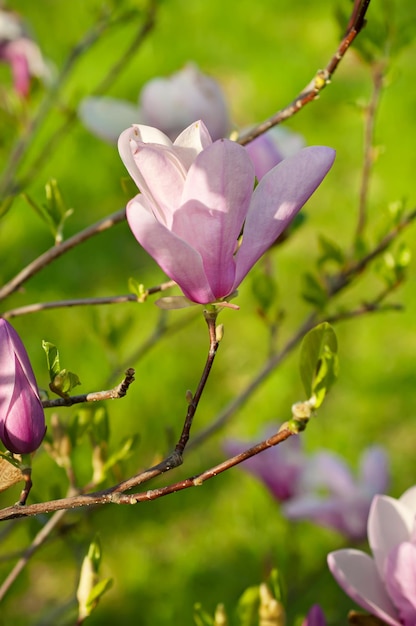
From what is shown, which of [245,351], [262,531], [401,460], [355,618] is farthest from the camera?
[245,351]

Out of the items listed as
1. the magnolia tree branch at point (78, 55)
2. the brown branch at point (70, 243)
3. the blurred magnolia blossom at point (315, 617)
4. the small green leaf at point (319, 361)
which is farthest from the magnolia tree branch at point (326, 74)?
the magnolia tree branch at point (78, 55)

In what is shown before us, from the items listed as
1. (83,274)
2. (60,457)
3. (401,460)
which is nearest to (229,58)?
(83,274)

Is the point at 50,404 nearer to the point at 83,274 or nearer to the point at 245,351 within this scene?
the point at 245,351

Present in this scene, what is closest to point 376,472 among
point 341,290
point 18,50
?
point 341,290

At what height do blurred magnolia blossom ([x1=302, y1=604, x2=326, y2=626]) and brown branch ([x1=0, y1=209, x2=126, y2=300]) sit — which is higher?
brown branch ([x1=0, y1=209, x2=126, y2=300])

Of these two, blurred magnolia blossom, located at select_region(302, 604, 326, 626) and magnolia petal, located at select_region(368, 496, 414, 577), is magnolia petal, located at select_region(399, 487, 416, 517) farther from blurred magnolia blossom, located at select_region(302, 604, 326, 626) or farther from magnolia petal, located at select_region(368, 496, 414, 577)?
blurred magnolia blossom, located at select_region(302, 604, 326, 626)

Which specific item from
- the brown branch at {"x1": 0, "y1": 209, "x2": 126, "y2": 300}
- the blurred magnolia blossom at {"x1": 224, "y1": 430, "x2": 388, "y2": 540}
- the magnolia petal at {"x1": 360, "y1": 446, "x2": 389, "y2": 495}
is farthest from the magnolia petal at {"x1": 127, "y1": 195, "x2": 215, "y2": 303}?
the magnolia petal at {"x1": 360, "y1": 446, "x2": 389, "y2": 495}
